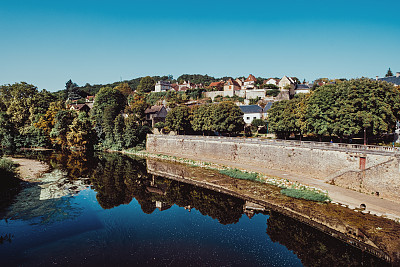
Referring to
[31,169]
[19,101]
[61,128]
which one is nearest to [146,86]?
[19,101]

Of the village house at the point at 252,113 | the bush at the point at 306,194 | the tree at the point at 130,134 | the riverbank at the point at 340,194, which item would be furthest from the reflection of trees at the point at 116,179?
the village house at the point at 252,113

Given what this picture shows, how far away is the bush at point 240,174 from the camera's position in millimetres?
29992

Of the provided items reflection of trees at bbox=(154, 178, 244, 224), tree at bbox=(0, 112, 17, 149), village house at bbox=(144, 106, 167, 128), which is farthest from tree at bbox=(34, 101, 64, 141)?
reflection of trees at bbox=(154, 178, 244, 224)

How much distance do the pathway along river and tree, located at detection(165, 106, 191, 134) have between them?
23.3m

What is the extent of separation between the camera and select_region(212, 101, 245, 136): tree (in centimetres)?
4506

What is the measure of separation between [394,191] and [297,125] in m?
15.6

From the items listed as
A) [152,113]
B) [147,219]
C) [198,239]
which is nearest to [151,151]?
[152,113]

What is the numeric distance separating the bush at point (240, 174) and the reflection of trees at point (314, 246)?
32.6 ft

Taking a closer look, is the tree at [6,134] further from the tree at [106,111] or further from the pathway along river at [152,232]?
the pathway along river at [152,232]

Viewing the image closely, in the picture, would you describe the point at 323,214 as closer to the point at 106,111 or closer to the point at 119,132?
the point at 119,132

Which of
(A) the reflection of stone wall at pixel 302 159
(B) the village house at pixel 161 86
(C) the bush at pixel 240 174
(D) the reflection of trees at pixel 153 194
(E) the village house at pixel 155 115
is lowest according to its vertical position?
(D) the reflection of trees at pixel 153 194

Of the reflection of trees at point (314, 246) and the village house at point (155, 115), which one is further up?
the village house at point (155, 115)

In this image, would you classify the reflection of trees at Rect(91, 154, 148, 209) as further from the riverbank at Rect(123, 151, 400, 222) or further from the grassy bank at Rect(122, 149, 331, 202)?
the riverbank at Rect(123, 151, 400, 222)

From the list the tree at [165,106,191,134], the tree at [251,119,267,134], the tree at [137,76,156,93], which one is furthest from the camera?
the tree at [137,76,156,93]
